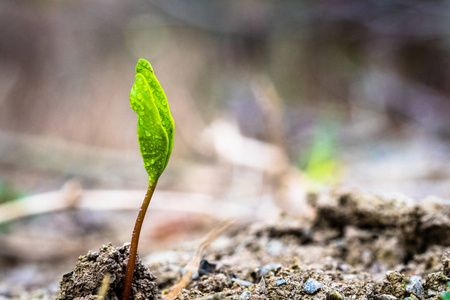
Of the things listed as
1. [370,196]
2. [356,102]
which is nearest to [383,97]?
[356,102]

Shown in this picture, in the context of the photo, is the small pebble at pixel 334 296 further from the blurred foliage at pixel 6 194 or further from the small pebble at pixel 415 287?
the blurred foliage at pixel 6 194

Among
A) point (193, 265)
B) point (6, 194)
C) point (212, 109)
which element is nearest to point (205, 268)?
point (193, 265)

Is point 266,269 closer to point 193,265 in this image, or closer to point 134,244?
point 193,265

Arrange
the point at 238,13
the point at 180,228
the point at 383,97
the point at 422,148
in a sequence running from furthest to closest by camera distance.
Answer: the point at 238,13 → the point at 383,97 → the point at 422,148 → the point at 180,228

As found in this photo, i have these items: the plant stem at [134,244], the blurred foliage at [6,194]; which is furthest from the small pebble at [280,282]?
the blurred foliage at [6,194]

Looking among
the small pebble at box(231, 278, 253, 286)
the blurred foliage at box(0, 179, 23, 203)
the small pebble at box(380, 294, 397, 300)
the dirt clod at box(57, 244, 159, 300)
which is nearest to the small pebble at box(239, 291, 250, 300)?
the small pebble at box(231, 278, 253, 286)

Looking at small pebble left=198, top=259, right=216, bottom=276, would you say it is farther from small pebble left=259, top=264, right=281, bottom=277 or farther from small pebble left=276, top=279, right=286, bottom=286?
small pebble left=276, top=279, right=286, bottom=286

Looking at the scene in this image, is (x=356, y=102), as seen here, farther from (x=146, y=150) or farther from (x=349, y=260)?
(x=146, y=150)
